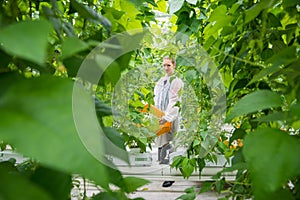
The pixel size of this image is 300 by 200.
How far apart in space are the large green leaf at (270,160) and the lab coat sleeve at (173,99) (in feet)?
2.65

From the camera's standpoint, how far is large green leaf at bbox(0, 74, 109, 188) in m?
0.18

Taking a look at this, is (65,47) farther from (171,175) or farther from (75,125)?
(171,175)

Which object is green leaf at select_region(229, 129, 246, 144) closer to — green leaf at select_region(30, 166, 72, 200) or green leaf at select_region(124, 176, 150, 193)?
green leaf at select_region(124, 176, 150, 193)

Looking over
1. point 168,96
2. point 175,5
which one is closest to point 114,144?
point 168,96

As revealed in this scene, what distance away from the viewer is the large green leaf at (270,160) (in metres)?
0.25

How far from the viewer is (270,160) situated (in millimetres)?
253

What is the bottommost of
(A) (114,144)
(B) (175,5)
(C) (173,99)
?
(C) (173,99)

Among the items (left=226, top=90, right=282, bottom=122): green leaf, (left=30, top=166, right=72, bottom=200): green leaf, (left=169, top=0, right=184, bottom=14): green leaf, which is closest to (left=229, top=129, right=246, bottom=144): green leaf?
(left=226, top=90, right=282, bottom=122): green leaf

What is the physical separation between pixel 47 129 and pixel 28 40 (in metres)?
0.04

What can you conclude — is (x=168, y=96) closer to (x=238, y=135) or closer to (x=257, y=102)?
(x=238, y=135)

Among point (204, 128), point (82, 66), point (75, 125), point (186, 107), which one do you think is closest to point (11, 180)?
point (75, 125)

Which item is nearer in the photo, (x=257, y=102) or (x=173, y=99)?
(x=257, y=102)

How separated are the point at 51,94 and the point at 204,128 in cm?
121

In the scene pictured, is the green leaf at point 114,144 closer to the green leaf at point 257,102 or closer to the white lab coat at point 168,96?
the green leaf at point 257,102
